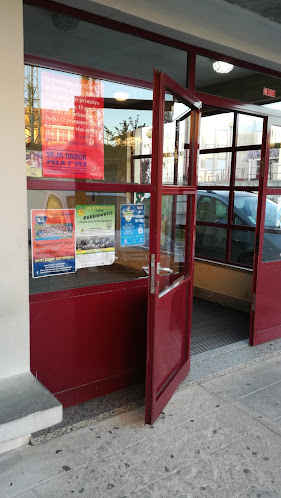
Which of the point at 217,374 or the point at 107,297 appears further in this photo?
the point at 217,374

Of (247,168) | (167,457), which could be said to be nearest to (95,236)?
(167,457)

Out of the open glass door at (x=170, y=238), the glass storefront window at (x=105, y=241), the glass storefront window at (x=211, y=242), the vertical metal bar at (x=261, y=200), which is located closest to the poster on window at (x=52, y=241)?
the glass storefront window at (x=105, y=241)

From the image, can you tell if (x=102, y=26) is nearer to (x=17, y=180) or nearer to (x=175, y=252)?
(x=17, y=180)

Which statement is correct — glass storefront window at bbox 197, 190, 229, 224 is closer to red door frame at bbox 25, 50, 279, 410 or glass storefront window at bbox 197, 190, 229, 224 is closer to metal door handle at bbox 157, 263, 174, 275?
red door frame at bbox 25, 50, 279, 410

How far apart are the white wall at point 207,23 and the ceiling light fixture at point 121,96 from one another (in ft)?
1.49

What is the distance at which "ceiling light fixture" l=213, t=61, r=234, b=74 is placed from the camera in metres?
3.26

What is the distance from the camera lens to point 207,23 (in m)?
2.88

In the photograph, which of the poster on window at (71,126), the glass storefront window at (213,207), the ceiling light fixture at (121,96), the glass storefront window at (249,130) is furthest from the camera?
the glass storefront window at (213,207)

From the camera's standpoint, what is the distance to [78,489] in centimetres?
203

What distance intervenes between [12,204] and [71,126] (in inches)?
27.0

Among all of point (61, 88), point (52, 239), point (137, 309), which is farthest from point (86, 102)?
point (137, 309)

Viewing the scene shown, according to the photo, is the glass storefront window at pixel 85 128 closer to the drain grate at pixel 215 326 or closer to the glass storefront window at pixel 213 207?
the drain grate at pixel 215 326

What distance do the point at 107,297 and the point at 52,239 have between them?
0.59 m

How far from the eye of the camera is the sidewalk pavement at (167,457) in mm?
2051
